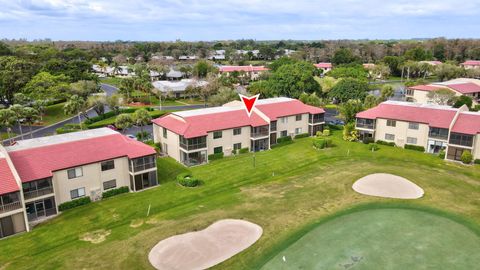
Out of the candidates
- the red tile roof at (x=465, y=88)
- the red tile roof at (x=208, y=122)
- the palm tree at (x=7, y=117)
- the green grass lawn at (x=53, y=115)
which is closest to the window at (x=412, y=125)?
the red tile roof at (x=208, y=122)

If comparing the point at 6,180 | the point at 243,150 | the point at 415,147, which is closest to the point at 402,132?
the point at 415,147

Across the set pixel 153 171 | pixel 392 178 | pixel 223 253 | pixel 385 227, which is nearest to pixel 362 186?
pixel 392 178

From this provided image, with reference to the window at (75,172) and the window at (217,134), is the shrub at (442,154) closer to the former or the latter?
the window at (217,134)

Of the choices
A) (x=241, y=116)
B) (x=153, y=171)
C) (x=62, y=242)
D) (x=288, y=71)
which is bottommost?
(x=62, y=242)

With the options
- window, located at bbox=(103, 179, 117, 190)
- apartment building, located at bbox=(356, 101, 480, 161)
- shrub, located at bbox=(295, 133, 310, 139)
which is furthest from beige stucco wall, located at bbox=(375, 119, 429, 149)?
window, located at bbox=(103, 179, 117, 190)

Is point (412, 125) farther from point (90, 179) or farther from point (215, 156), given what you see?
point (90, 179)

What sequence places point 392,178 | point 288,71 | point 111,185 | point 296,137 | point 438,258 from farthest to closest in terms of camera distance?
point 288,71 → point 296,137 → point 392,178 → point 111,185 → point 438,258

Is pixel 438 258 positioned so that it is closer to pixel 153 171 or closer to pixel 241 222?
pixel 241 222
